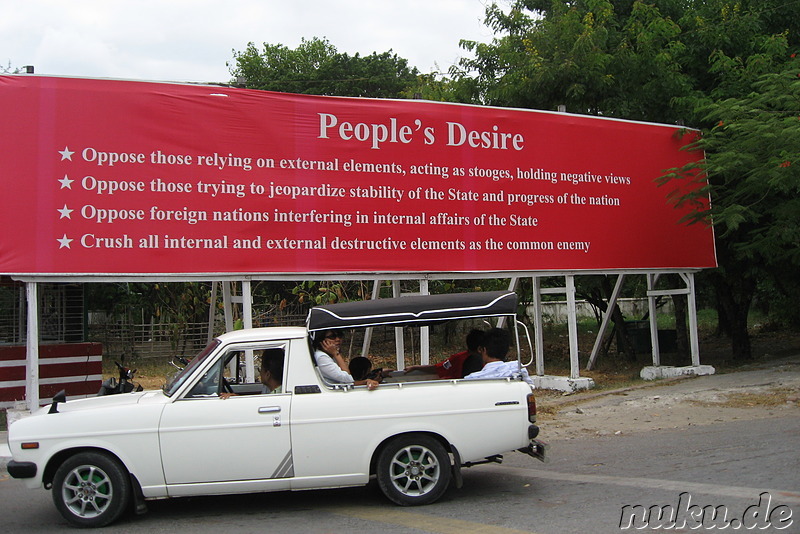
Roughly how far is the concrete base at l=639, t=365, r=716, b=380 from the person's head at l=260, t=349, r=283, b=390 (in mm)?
10974

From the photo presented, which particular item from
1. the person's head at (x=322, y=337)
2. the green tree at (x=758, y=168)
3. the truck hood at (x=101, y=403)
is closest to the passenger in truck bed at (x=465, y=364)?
the person's head at (x=322, y=337)

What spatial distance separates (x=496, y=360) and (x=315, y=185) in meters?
5.82

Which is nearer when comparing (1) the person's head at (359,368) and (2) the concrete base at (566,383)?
(1) the person's head at (359,368)

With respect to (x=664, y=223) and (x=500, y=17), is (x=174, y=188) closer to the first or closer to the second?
(x=664, y=223)

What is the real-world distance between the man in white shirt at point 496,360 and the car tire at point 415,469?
789 mm

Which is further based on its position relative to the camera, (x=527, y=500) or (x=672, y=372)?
(x=672, y=372)

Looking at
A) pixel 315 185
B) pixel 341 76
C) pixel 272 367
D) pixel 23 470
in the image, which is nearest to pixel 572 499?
pixel 272 367

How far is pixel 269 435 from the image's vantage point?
665cm

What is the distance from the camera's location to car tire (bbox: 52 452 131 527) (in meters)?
6.49

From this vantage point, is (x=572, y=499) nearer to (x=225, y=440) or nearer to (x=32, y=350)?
(x=225, y=440)

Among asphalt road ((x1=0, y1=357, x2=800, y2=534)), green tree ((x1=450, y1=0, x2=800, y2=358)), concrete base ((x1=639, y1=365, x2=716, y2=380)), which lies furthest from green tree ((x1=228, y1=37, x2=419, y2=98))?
asphalt road ((x1=0, y1=357, x2=800, y2=534))

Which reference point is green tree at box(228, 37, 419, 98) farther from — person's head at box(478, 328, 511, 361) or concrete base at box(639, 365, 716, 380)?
person's head at box(478, 328, 511, 361)

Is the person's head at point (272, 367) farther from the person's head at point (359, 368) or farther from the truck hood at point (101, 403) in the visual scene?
the person's head at point (359, 368)

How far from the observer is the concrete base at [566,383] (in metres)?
14.6
